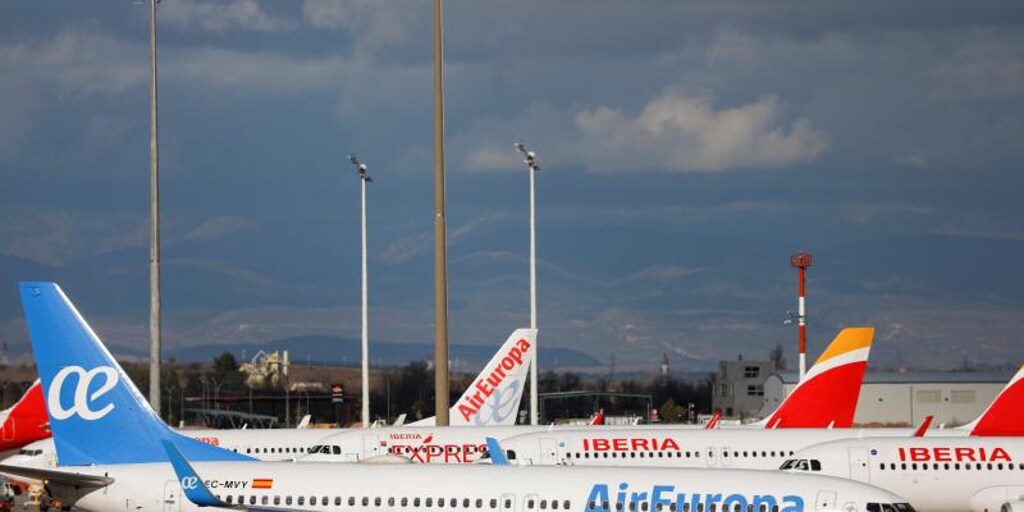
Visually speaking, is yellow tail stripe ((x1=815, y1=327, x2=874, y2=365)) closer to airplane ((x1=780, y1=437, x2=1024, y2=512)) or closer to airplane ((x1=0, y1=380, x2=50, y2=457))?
airplane ((x1=780, y1=437, x2=1024, y2=512))

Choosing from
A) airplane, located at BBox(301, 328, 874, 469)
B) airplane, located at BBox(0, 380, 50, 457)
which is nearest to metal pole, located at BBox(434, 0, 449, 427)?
airplane, located at BBox(301, 328, 874, 469)

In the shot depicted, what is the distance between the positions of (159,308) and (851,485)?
76.2 ft

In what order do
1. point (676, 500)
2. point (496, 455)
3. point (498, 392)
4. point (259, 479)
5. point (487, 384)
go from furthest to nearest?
1. point (487, 384)
2. point (498, 392)
3. point (496, 455)
4. point (259, 479)
5. point (676, 500)

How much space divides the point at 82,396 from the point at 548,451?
21906 mm

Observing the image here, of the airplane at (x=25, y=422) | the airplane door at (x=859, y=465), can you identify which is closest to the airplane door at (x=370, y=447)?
the airplane door at (x=859, y=465)

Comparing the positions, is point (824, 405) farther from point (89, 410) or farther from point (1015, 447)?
point (89, 410)

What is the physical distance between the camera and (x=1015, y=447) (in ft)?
179

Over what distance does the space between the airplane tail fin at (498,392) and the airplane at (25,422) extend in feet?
79.6

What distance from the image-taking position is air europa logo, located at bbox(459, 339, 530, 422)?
79.9m

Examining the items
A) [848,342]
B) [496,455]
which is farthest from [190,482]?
[848,342]

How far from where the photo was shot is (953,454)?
54562 mm

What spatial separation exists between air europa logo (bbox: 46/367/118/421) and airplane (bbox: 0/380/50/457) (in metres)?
51.0

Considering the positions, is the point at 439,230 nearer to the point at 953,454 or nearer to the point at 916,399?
the point at 953,454

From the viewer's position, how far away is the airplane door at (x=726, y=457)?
190 ft
